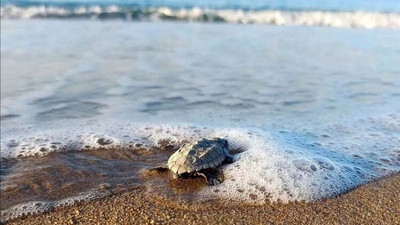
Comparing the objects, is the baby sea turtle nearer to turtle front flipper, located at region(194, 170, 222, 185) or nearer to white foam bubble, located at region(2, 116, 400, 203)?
turtle front flipper, located at region(194, 170, 222, 185)

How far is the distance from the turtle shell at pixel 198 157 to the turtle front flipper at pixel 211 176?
0.18 ft

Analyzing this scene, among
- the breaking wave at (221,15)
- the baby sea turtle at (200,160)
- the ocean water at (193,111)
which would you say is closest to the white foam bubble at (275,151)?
the ocean water at (193,111)

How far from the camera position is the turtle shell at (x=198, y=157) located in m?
3.81

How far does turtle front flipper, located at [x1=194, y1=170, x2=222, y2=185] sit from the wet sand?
0.34 metres

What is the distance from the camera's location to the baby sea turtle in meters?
3.80

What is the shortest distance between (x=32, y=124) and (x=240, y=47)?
6262mm

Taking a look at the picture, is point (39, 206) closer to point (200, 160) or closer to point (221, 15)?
point (200, 160)

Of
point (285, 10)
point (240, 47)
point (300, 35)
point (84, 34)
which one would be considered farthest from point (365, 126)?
point (285, 10)

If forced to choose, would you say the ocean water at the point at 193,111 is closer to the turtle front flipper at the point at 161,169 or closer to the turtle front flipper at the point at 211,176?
the turtle front flipper at the point at 211,176

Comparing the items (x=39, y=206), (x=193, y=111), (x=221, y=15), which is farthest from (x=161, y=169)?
(x=221, y=15)

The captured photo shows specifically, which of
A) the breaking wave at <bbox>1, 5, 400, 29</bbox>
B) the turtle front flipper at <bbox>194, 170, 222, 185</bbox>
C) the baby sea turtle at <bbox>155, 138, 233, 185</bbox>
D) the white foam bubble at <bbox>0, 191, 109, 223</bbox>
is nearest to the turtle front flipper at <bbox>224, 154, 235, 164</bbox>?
the baby sea turtle at <bbox>155, 138, 233, 185</bbox>

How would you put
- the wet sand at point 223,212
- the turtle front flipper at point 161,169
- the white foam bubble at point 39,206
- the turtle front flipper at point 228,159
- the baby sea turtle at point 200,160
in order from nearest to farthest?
the wet sand at point 223,212 → the white foam bubble at point 39,206 → the baby sea turtle at point 200,160 → the turtle front flipper at point 161,169 → the turtle front flipper at point 228,159

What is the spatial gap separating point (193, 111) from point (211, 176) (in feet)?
6.62

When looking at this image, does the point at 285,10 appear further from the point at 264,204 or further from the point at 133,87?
the point at 264,204
